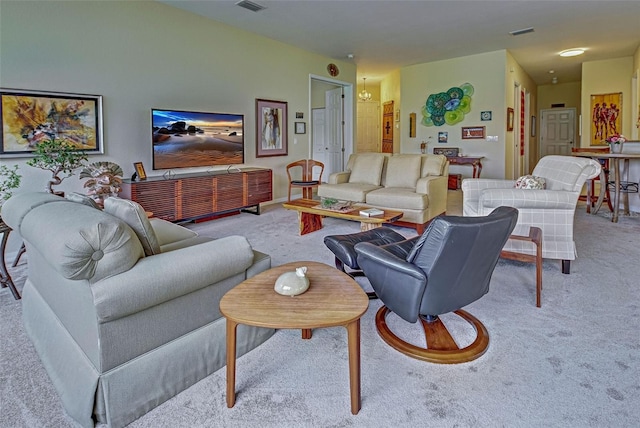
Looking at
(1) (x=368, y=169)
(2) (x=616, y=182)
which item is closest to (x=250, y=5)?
(1) (x=368, y=169)

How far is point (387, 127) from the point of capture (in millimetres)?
10539

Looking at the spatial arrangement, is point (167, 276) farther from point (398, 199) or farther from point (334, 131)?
point (334, 131)

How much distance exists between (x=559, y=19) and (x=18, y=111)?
266 inches

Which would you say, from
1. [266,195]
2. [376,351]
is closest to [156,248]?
[376,351]

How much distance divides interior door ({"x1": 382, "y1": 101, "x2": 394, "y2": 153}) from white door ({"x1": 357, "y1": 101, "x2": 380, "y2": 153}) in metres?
0.24

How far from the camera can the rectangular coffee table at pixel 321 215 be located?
378 centimetres

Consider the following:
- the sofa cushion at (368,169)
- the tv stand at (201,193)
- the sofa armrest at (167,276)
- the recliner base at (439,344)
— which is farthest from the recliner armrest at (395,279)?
the sofa cushion at (368,169)

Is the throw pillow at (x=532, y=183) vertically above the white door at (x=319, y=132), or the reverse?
the white door at (x=319, y=132)

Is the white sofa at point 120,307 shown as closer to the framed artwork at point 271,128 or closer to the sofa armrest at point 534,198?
the sofa armrest at point 534,198

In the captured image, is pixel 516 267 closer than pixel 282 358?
No

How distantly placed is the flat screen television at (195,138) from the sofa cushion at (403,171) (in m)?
2.25

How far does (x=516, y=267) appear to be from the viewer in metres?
3.34

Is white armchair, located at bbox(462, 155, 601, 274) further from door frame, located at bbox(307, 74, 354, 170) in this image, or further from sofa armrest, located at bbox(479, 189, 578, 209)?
door frame, located at bbox(307, 74, 354, 170)

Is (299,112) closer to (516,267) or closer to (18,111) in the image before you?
(18,111)
